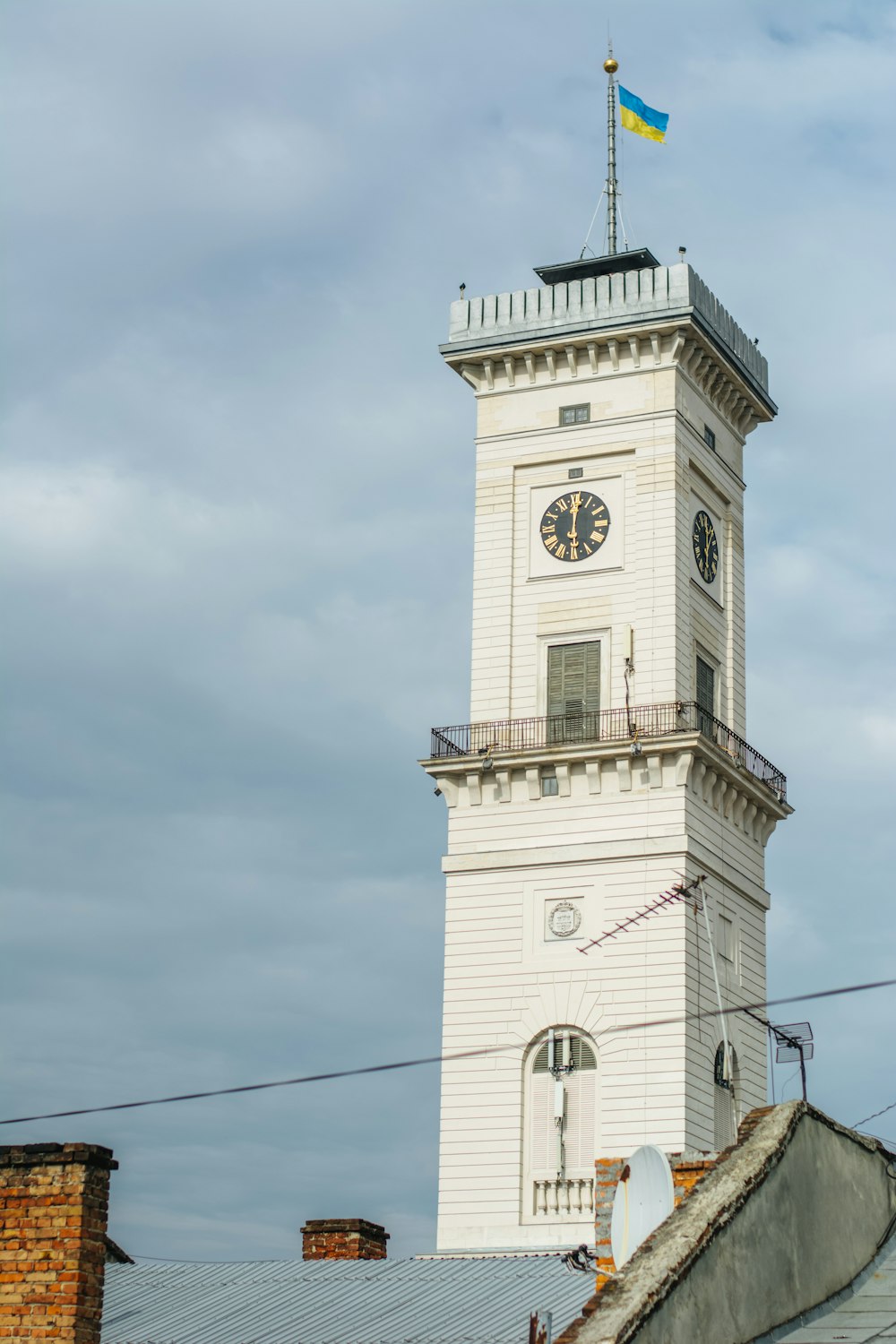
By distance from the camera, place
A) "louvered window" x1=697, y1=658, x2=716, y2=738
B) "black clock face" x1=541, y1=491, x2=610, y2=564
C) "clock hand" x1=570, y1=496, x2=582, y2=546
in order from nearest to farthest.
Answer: "louvered window" x1=697, y1=658, x2=716, y2=738 < "black clock face" x1=541, y1=491, x2=610, y2=564 < "clock hand" x1=570, y1=496, x2=582, y2=546

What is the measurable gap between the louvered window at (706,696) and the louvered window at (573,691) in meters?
2.90

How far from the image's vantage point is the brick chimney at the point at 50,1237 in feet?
79.7

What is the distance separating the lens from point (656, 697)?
64375mm

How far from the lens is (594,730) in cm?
6444

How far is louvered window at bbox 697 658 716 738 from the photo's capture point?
65.8 m

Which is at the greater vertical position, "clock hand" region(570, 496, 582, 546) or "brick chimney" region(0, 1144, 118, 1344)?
"clock hand" region(570, 496, 582, 546)

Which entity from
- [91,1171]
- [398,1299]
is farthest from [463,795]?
[91,1171]

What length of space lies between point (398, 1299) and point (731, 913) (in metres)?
29.9

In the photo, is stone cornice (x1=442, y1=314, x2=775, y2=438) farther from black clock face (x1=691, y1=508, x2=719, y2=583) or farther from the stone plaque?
the stone plaque

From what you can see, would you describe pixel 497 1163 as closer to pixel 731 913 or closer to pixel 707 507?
pixel 731 913

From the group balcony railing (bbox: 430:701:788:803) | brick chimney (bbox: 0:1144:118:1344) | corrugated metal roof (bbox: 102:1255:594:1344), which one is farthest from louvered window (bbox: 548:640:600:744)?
brick chimney (bbox: 0:1144:118:1344)

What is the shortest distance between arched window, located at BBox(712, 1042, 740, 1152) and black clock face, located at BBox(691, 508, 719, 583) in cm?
1360

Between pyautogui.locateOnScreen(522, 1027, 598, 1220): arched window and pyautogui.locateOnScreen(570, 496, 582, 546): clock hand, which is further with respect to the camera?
pyautogui.locateOnScreen(570, 496, 582, 546): clock hand

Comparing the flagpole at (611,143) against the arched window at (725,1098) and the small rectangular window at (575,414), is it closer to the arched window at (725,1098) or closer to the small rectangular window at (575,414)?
the small rectangular window at (575,414)
